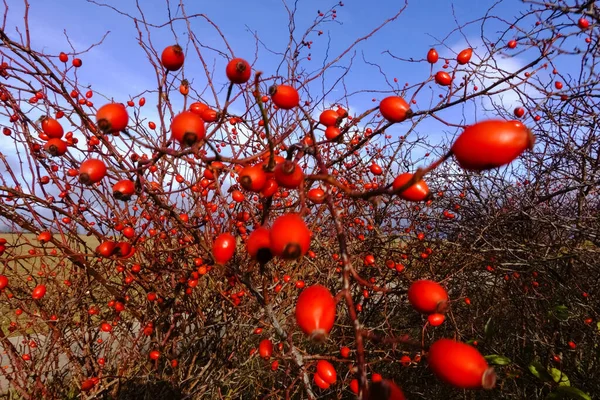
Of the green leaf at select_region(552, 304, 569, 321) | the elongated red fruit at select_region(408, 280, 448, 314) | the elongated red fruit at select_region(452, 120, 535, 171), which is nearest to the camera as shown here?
the elongated red fruit at select_region(452, 120, 535, 171)

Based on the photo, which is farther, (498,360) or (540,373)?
(540,373)

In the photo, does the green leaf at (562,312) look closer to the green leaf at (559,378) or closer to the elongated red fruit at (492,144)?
the green leaf at (559,378)

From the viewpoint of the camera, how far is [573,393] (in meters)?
2.40

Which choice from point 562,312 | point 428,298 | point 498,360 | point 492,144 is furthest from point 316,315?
point 562,312

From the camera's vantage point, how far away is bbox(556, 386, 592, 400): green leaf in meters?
2.34

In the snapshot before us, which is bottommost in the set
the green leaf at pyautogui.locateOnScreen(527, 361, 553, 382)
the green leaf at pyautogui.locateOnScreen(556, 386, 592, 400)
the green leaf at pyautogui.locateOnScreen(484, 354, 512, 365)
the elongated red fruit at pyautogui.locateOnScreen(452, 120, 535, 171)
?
the green leaf at pyautogui.locateOnScreen(556, 386, 592, 400)

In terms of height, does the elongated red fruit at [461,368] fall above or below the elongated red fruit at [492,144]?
below

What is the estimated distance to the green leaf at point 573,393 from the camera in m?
2.34

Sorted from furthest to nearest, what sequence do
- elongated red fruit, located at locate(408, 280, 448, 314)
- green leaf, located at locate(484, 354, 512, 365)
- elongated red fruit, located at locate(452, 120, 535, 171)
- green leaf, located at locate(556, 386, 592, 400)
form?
green leaf, located at locate(484, 354, 512, 365) < green leaf, located at locate(556, 386, 592, 400) < elongated red fruit, located at locate(408, 280, 448, 314) < elongated red fruit, located at locate(452, 120, 535, 171)

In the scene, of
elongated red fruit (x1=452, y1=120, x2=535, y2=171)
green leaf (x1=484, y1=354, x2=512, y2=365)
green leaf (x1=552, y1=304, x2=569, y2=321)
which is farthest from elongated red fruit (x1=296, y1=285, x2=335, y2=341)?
green leaf (x1=552, y1=304, x2=569, y2=321)

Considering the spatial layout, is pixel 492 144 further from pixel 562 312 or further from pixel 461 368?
pixel 562 312

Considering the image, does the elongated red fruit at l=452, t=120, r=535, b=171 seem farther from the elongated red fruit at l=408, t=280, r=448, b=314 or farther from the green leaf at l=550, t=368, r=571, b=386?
the green leaf at l=550, t=368, r=571, b=386

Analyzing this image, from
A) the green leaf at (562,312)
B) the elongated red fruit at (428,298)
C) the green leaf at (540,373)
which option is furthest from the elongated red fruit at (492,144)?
the green leaf at (562,312)

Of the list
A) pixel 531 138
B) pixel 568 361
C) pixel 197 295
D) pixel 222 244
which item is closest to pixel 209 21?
pixel 222 244
